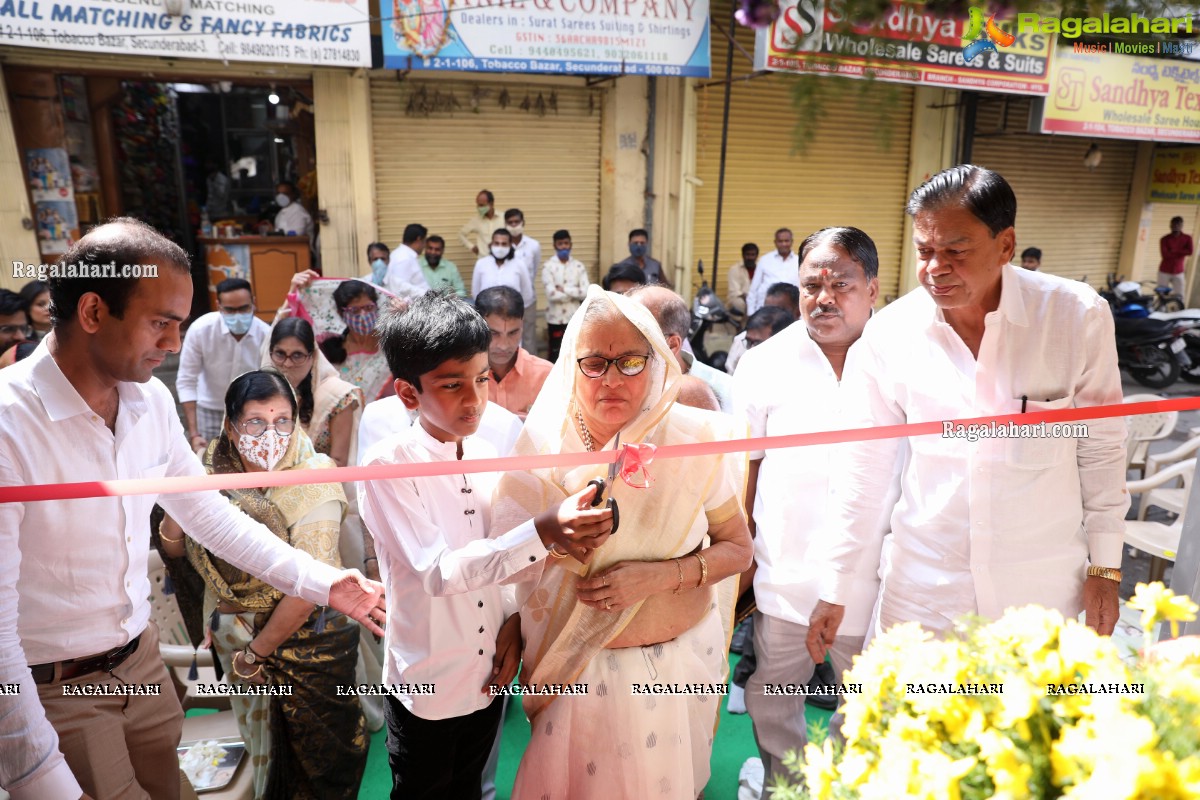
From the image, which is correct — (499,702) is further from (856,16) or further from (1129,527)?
(1129,527)

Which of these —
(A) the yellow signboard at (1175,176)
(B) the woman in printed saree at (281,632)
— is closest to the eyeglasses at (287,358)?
(B) the woman in printed saree at (281,632)

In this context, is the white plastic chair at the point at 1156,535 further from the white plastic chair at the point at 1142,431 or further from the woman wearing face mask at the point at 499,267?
the woman wearing face mask at the point at 499,267

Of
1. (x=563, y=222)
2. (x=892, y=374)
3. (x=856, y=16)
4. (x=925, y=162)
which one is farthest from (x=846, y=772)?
(x=925, y=162)

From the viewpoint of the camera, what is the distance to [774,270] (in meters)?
9.62

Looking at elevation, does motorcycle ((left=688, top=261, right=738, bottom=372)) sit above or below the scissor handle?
below

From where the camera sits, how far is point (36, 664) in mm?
1794

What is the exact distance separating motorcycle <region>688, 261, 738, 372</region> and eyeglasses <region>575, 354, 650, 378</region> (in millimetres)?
5718

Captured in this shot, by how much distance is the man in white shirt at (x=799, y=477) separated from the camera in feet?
8.60

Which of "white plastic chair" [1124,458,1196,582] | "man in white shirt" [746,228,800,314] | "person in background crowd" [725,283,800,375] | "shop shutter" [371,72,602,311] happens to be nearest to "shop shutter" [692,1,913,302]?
"man in white shirt" [746,228,800,314]

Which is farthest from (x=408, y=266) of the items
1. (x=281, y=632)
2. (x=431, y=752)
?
(x=431, y=752)

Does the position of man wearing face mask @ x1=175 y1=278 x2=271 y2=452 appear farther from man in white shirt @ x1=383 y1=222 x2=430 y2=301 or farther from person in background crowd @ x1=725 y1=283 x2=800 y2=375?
man in white shirt @ x1=383 y1=222 x2=430 y2=301

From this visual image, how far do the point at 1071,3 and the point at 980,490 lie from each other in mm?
1465

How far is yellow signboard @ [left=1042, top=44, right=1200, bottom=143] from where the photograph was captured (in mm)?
10977

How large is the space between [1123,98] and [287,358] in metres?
12.5
